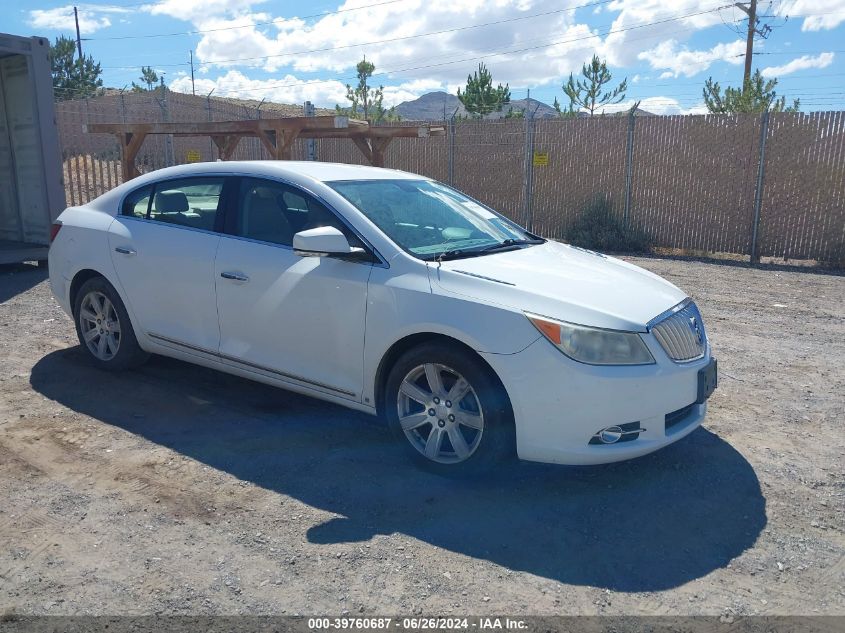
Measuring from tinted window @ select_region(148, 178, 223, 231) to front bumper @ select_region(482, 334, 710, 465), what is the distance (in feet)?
7.82

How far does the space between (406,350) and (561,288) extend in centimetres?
91

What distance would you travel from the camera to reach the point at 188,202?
17.8 ft

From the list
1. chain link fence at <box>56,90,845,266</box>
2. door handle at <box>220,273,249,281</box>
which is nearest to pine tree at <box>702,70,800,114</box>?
chain link fence at <box>56,90,845,266</box>

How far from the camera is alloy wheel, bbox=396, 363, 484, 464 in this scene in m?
4.07

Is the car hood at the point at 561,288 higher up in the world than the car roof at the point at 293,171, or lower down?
lower down

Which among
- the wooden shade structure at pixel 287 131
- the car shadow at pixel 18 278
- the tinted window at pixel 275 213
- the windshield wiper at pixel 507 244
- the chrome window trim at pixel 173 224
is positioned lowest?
the car shadow at pixel 18 278

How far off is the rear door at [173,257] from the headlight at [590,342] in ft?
7.72

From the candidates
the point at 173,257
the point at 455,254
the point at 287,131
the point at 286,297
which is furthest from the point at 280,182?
the point at 287,131

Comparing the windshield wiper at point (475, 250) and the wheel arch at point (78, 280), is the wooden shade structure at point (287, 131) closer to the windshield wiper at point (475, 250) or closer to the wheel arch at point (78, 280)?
the wheel arch at point (78, 280)

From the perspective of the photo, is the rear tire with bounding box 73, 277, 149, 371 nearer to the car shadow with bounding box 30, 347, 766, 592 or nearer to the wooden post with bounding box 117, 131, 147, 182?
the car shadow with bounding box 30, 347, 766, 592

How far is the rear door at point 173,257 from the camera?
5.13 metres

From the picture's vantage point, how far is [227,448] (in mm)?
4672

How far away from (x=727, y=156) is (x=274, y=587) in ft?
39.9

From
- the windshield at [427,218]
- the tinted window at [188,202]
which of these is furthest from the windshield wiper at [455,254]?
the tinted window at [188,202]
